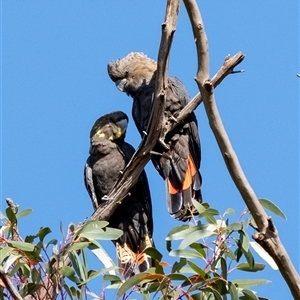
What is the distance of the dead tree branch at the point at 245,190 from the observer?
Result: 1846mm

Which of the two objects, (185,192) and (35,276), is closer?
(35,276)

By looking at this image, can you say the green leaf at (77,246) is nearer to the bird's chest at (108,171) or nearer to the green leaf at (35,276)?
the green leaf at (35,276)

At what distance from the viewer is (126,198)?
13.2 ft

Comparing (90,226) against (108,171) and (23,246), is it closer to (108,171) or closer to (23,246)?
(23,246)

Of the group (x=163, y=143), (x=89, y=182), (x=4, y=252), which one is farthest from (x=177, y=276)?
(x=89, y=182)

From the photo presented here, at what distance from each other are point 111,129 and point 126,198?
0.44 metres

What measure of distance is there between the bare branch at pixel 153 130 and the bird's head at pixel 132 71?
973mm

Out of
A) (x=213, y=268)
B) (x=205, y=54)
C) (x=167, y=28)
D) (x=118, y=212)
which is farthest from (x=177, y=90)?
(x=213, y=268)

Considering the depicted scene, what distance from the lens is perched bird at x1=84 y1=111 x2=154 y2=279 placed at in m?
4.06

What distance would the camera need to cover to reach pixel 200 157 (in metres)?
4.07

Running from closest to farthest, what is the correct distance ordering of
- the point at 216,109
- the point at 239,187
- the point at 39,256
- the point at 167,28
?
the point at 239,187, the point at 216,109, the point at 39,256, the point at 167,28

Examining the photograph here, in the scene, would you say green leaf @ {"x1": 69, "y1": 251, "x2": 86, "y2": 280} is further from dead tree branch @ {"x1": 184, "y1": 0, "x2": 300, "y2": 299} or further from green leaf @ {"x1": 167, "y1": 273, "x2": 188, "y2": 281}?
dead tree branch @ {"x1": 184, "y1": 0, "x2": 300, "y2": 299}

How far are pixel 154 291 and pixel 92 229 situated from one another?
30cm

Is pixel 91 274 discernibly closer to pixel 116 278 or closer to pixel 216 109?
pixel 116 278
